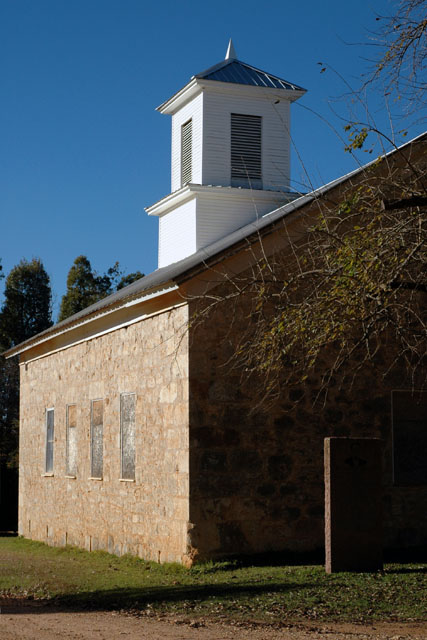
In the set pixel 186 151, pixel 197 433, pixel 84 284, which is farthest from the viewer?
pixel 84 284

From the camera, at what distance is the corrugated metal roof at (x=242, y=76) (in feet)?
72.2

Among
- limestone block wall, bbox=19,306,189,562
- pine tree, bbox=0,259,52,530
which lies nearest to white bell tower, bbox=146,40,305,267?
limestone block wall, bbox=19,306,189,562

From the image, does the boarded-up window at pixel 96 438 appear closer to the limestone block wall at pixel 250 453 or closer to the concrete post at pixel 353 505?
the limestone block wall at pixel 250 453

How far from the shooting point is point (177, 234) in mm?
22281

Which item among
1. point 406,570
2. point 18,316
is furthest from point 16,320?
point 406,570

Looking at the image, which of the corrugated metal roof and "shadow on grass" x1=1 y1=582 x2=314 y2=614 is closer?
"shadow on grass" x1=1 y1=582 x2=314 y2=614

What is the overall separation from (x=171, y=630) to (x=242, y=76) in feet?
52.2

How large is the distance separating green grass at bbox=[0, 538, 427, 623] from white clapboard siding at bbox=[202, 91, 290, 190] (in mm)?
9809

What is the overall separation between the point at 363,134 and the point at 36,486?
52.0 ft

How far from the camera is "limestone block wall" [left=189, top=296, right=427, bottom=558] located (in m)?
14.0

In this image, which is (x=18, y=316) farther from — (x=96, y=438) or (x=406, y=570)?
(x=406, y=570)

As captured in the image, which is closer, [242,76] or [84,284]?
[242,76]

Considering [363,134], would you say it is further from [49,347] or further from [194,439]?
[49,347]

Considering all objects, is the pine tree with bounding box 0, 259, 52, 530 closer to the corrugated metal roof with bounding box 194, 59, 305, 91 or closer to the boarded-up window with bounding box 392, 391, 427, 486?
the corrugated metal roof with bounding box 194, 59, 305, 91
